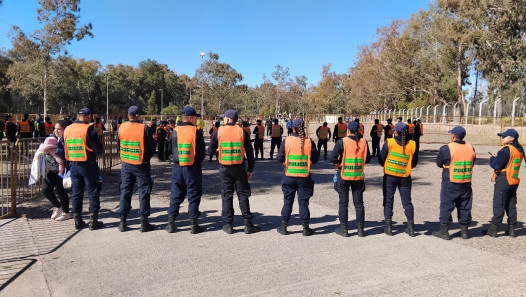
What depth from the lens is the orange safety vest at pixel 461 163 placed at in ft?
17.8

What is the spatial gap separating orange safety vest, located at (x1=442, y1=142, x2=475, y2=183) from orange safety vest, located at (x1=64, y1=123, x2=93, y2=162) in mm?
5337

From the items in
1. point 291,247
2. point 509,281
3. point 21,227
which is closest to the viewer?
point 509,281

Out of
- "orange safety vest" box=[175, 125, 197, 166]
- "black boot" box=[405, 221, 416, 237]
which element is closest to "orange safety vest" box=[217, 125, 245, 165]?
"orange safety vest" box=[175, 125, 197, 166]

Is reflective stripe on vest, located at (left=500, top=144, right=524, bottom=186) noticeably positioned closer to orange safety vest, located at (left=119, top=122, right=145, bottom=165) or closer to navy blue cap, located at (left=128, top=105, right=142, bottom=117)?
orange safety vest, located at (left=119, top=122, right=145, bottom=165)

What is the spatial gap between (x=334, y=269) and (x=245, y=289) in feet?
3.67

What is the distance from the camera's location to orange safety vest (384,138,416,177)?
5.54 meters

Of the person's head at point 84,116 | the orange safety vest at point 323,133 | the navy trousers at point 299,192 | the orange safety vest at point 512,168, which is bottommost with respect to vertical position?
the navy trousers at point 299,192

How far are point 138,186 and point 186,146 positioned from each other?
3.22 ft

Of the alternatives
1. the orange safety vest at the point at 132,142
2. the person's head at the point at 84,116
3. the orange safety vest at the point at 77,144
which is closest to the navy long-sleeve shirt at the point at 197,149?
the orange safety vest at the point at 132,142

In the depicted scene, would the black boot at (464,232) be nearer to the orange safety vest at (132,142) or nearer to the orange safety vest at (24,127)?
the orange safety vest at (132,142)

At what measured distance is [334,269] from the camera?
4.35 meters

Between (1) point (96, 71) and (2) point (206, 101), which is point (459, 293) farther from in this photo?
(1) point (96, 71)

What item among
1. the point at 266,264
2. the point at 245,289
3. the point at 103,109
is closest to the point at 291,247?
the point at 266,264

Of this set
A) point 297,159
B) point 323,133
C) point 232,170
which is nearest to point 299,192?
point 297,159
